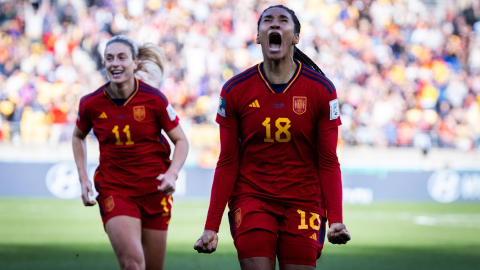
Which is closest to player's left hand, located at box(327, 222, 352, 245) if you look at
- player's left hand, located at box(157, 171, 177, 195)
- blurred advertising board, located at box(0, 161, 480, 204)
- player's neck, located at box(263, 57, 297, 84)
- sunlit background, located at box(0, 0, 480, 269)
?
player's neck, located at box(263, 57, 297, 84)

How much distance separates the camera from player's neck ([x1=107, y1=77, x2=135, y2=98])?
562cm

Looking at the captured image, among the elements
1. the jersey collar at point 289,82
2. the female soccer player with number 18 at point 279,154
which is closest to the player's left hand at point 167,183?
the female soccer player with number 18 at point 279,154

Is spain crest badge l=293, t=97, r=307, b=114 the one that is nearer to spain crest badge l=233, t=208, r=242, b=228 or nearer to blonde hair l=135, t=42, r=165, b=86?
spain crest badge l=233, t=208, r=242, b=228

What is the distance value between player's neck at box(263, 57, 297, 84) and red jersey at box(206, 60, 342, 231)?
0.13ft

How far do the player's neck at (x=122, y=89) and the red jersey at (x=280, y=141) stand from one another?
5.92ft

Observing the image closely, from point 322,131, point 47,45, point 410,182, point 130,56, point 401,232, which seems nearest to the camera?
point 322,131

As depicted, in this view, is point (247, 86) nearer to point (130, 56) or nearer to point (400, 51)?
point (130, 56)

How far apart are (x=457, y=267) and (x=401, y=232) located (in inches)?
149

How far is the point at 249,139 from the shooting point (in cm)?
400

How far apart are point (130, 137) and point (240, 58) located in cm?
1494

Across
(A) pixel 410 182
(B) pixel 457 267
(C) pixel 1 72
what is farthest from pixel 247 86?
(C) pixel 1 72

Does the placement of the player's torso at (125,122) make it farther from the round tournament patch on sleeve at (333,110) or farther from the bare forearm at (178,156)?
the round tournament patch on sleeve at (333,110)

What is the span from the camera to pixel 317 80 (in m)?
4.05

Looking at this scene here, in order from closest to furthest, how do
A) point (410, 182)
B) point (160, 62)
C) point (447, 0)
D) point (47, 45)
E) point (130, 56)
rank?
point (130, 56), point (160, 62), point (410, 182), point (47, 45), point (447, 0)
